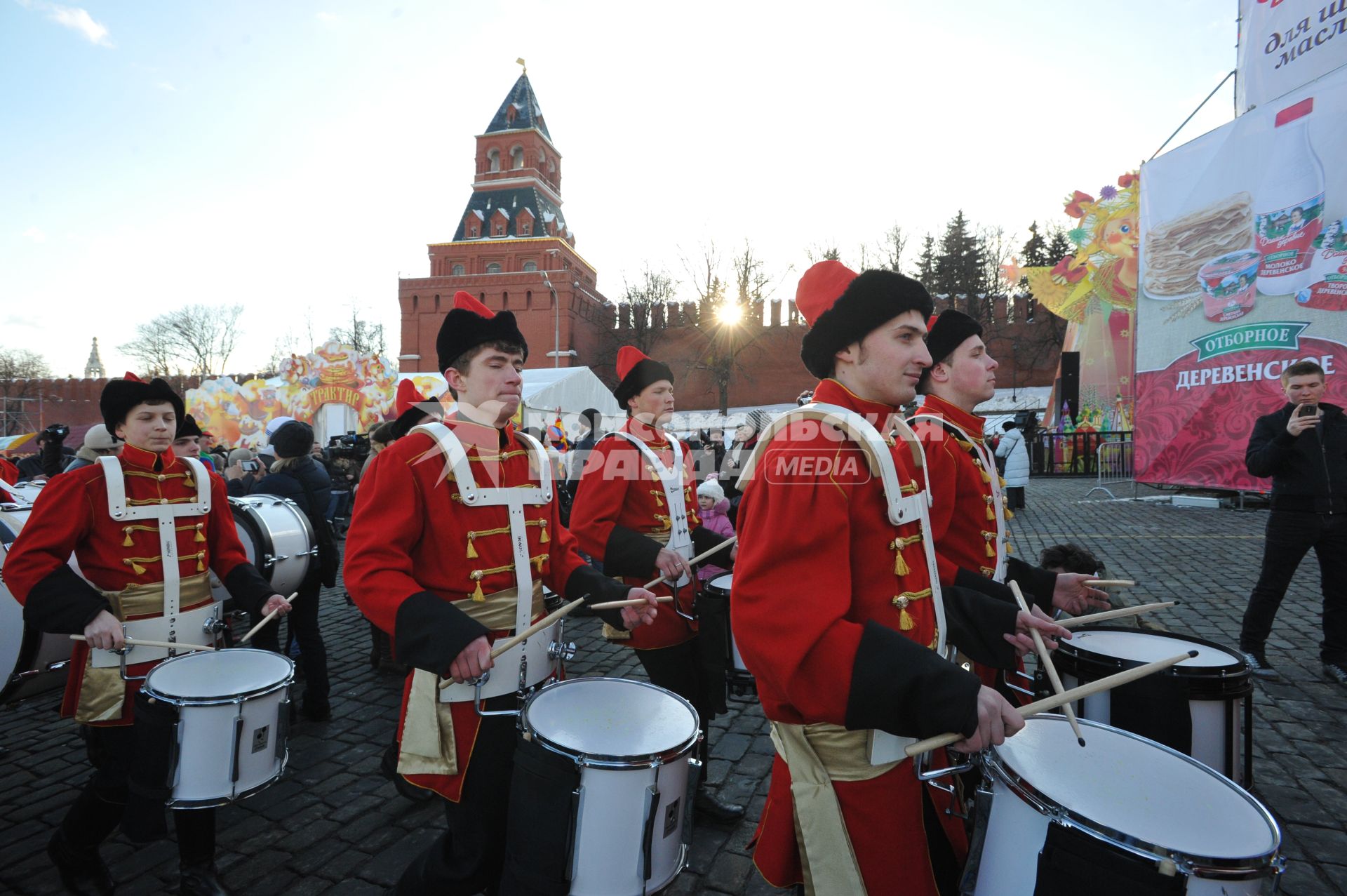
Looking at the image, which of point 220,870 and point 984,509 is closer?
point 984,509

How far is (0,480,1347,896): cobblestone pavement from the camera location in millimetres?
2936

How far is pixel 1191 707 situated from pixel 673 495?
2.32 meters

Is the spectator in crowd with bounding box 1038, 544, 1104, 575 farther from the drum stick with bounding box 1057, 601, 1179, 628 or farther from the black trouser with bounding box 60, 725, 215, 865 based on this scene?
the black trouser with bounding box 60, 725, 215, 865

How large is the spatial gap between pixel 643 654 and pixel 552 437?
15128mm

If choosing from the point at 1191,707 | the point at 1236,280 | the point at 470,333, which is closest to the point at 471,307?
the point at 470,333

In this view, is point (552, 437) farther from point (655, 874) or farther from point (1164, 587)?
point (655, 874)

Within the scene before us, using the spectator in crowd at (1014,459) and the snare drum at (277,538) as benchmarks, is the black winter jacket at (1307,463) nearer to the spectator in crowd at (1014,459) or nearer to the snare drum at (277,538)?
the spectator in crowd at (1014,459)

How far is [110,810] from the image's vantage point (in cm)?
279

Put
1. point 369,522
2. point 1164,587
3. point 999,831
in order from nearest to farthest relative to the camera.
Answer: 1. point 999,831
2. point 369,522
3. point 1164,587

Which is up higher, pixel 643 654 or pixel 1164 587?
pixel 643 654

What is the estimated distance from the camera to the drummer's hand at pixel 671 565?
3.00 meters

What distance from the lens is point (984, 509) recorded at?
2.66 meters

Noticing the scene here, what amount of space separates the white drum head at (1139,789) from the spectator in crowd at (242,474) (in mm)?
6571

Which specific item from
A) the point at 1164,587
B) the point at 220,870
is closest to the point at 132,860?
the point at 220,870
